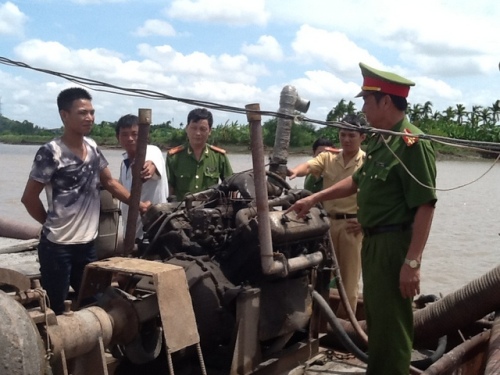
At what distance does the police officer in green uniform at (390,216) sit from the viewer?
314cm

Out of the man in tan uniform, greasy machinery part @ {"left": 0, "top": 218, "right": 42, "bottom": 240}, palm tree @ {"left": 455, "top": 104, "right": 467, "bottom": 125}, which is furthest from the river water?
palm tree @ {"left": 455, "top": 104, "right": 467, "bottom": 125}

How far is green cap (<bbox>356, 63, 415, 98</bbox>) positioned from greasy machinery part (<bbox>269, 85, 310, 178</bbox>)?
66 centimetres

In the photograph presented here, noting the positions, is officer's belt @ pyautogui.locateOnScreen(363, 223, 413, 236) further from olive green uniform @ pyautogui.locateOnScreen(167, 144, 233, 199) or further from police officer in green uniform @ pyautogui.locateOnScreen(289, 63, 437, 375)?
olive green uniform @ pyautogui.locateOnScreen(167, 144, 233, 199)

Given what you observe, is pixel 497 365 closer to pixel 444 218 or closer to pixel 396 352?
pixel 396 352

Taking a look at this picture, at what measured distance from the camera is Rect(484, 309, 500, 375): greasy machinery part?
3.36 metres

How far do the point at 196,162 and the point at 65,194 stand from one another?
5.41 ft

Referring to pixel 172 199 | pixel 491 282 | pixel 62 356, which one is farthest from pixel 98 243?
pixel 491 282

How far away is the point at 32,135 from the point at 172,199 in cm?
6329

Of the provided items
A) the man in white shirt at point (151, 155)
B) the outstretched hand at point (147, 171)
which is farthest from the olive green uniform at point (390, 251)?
the man in white shirt at point (151, 155)

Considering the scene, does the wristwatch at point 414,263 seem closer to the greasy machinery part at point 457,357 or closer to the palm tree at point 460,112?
the greasy machinery part at point 457,357

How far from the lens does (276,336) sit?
365 cm

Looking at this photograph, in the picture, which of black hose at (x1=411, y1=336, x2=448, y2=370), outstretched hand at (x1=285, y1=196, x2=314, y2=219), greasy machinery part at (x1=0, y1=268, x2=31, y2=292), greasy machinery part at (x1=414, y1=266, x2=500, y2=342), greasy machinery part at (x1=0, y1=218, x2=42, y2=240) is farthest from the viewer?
greasy machinery part at (x1=0, y1=218, x2=42, y2=240)

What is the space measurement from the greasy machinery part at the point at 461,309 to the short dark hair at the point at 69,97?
264 centimetres

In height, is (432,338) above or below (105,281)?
below
